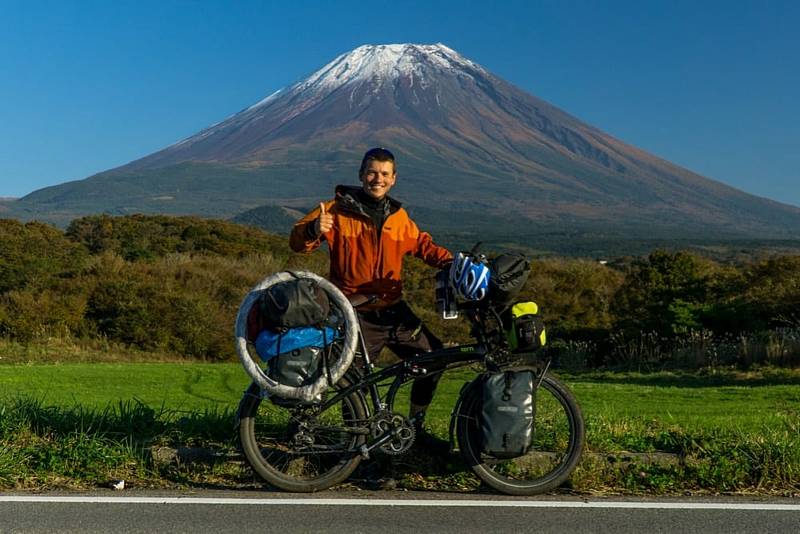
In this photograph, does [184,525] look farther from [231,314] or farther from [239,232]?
[239,232]

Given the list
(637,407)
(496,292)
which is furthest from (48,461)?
(637,407)

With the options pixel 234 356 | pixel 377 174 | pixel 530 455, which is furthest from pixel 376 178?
pixel 234 356

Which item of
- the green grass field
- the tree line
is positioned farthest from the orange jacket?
the tree line

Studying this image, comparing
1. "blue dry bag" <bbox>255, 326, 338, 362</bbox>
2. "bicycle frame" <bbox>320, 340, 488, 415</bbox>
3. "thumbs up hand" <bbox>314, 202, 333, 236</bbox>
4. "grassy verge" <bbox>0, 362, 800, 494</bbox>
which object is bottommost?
"grassy verge" <bbox>0, 362, 800, 494</bbox>

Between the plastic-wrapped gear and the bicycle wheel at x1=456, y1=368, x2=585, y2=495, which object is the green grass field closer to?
the bicycle wheel at x1=456, y1=368, x2=585, y2=495

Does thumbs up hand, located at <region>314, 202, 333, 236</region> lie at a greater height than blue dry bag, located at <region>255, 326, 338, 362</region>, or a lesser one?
greater

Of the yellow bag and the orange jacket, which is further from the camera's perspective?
the orange jacket

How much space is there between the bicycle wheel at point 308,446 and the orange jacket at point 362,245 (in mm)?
645

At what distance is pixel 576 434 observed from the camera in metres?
5.15

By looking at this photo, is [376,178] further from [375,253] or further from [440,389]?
[440,389]

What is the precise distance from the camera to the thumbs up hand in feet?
17.4

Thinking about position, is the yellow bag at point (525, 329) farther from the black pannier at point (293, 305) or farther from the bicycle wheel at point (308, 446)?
the black pannier at point (293, 305)

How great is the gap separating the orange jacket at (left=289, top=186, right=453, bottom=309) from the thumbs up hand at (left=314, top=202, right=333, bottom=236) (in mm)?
73

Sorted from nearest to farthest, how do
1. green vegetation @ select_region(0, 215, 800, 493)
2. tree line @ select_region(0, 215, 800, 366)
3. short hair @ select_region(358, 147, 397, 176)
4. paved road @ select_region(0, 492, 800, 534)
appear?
paved road @ select_region(0, 492, 800, 534) < green vegetation @ select_region(0, 215, 800, 493) < short hair @ select_region(358, 147, 397, 176) < tree line @ select_region(0, 215, 800, 366)
